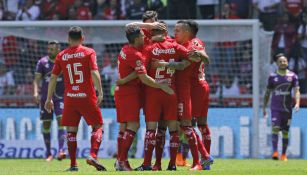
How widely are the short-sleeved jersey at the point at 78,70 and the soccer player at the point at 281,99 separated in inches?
291

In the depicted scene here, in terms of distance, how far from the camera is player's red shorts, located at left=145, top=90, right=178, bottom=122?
1442cm

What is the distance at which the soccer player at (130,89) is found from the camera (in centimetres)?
1432

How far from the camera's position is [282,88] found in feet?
70.3

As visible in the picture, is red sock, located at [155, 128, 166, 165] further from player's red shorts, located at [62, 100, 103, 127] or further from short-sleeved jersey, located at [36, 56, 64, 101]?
short-sleeved jersey, located at [36, 56, 64, 101]

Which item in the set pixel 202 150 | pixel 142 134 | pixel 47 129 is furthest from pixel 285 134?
pixel 202 150

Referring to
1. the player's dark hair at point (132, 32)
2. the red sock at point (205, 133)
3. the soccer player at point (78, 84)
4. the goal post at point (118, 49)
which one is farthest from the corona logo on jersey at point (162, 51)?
the goal post at point (118, 49)

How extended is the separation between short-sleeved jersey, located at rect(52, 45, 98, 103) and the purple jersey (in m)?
7.39

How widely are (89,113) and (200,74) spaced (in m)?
1.94

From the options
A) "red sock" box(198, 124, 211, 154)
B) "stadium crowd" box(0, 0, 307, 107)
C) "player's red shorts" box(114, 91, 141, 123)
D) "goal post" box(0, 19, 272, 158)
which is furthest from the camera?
"stadium crowd" box(0, 0, 307, 107)

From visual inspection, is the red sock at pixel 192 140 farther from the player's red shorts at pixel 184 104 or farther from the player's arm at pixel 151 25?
the player's arm at pixel 151 25

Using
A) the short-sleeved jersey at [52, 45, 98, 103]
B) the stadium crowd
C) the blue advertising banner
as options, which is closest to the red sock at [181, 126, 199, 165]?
the short-sleeved jersey at [52, 45, 98, 103]

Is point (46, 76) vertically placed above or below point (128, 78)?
below

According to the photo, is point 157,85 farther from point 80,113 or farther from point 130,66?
point 80,113

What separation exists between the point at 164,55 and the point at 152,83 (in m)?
0.51
